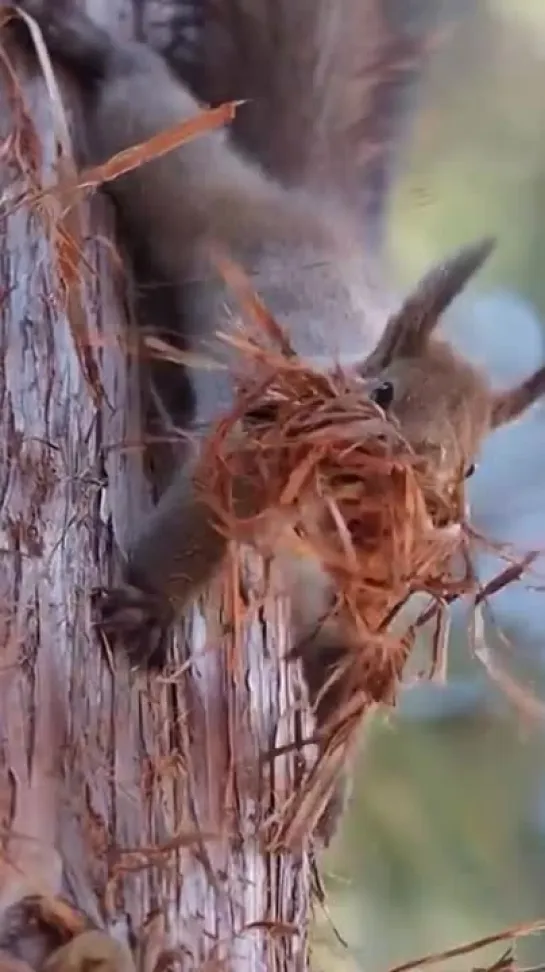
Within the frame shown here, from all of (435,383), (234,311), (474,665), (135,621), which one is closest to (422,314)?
(435,383)

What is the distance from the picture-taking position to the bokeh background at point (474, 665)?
1.20 metres

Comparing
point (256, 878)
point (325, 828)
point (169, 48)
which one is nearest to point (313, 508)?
point (256, 878)

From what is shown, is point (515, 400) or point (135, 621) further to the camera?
point (515, 400)

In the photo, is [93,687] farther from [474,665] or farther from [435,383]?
[474,665]

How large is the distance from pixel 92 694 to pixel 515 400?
372 millimetres

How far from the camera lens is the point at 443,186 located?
123 cm

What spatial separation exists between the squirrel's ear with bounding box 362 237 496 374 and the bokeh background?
0.67 ft

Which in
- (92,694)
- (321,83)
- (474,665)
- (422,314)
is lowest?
(92,694)

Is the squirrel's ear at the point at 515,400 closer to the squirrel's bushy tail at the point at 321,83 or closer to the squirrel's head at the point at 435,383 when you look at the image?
the squirrel's head at the point at 435,383

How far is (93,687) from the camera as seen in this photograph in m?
0.82

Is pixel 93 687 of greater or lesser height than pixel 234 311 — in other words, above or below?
below

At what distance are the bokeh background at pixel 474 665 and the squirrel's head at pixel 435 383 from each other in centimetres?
18

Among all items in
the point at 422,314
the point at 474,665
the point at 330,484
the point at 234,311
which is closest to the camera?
the point at 330,484

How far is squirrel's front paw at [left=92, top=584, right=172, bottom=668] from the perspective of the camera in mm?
857
